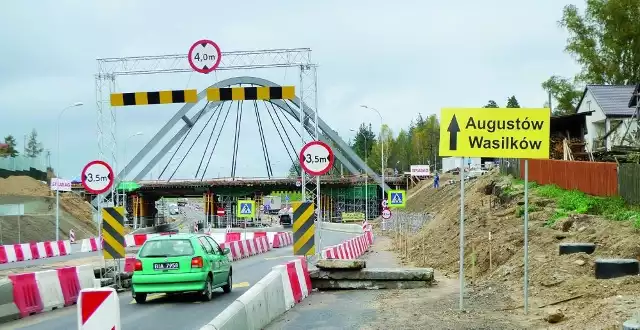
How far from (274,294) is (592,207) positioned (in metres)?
12.8

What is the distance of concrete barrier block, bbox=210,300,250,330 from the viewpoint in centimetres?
912

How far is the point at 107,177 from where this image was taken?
63.8ft

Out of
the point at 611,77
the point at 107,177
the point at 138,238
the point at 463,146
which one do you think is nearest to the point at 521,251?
the point at 463,146

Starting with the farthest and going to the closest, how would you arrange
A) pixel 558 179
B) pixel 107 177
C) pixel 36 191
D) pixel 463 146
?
1. pixel 36 191
2. pixel 558 179
3. pixel 107 177
4. pixel 463 146

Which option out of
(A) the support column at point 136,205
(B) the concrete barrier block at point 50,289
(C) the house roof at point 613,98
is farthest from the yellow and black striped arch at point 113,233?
(A) the support column at point 136,205

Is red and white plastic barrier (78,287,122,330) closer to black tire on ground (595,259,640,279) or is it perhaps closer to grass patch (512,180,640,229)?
black tire on ground (595,259,640,279)

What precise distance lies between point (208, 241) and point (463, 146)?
24.5 ft

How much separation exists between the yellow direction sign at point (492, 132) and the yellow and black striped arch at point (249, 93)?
14.5 m

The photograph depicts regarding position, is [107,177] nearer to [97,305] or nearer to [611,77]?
[97,305]

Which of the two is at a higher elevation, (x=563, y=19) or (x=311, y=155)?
(x=563, y=19)

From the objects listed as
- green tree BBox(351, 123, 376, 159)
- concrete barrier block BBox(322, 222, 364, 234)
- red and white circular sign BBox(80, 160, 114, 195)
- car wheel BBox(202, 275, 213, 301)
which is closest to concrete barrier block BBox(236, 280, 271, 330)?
car wheel BBox(202, 275, 213, 301)

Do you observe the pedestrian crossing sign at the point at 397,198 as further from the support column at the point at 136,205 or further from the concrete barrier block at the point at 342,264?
the support column at the point at 136,205

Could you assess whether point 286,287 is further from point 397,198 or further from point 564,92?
point 564,92

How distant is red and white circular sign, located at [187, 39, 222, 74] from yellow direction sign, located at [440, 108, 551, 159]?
44.0ft
